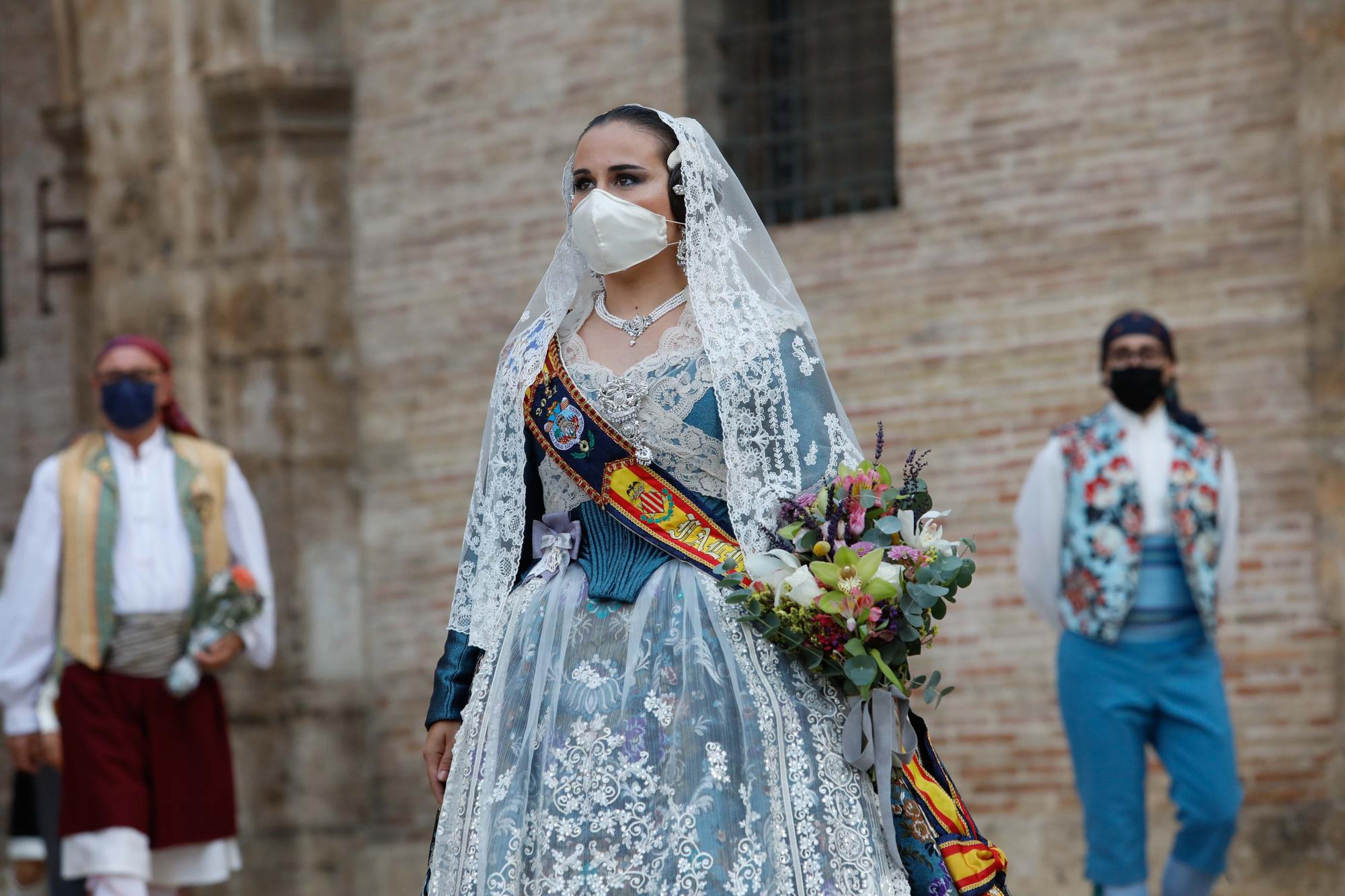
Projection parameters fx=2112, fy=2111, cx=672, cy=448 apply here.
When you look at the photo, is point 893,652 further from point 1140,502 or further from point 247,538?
point 247,538

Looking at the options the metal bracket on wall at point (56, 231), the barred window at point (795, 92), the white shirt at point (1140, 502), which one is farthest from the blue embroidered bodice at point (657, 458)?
the metal bracket on wall at point (56, 231)

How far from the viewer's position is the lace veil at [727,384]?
4199 mm

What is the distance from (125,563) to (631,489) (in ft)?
13.0

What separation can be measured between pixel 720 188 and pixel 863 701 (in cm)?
112

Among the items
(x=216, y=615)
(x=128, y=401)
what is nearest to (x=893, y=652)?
(x=216, y=615)

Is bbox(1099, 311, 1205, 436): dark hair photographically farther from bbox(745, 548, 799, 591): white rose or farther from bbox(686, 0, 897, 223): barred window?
bbox(745, 548, 799, 591): white rose

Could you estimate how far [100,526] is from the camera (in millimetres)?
7676

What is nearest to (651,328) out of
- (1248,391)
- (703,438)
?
(703,438)

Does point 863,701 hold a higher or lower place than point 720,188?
lower

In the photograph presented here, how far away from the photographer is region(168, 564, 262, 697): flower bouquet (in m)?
7.59

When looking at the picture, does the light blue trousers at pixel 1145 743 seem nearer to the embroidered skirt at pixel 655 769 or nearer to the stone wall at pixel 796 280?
the stone wall at pixel 796 280

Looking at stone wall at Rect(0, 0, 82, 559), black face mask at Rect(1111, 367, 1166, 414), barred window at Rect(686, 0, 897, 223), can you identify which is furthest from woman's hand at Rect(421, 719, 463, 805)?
stone wall at Rect(0, 0, 82, 559)

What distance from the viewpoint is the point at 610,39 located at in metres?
10.1

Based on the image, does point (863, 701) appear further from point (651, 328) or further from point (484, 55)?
point (484, 55)
